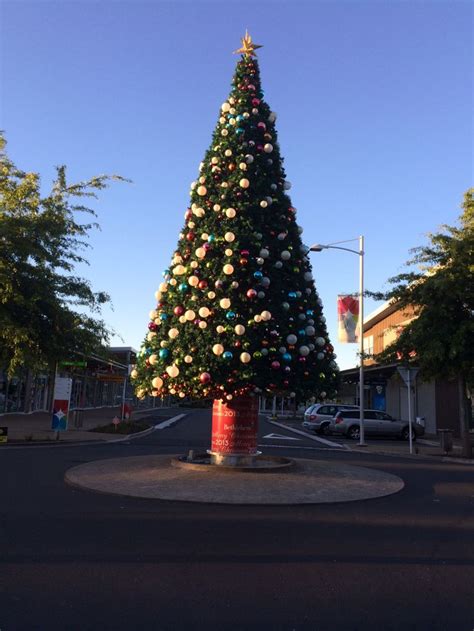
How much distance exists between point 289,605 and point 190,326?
749cm

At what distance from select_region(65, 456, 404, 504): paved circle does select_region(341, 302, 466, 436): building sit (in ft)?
34.9

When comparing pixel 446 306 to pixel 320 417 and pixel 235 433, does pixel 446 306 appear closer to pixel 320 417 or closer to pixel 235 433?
pixel 235 433

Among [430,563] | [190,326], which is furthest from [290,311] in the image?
[430,563]

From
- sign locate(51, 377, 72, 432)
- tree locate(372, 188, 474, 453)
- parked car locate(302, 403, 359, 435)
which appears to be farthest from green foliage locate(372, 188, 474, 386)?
sign locate(51, 377, 72, 432)

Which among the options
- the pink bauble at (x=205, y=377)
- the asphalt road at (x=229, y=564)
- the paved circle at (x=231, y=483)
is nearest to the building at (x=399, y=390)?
the paved circle at (x=231, y=483)

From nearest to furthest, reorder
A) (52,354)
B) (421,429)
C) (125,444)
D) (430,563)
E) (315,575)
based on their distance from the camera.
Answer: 1. (315,575)
2. (430,563)
3. (52,354)
4. (125,444)
5. (421,429)

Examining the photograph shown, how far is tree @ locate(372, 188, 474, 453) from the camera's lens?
18.5 m

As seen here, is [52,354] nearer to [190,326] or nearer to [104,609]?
[190,326]

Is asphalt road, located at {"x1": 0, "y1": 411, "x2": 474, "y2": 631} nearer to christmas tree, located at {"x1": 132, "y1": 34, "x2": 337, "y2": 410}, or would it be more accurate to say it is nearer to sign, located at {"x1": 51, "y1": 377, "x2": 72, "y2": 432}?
christmas tree, located at {"x1": 132, "y1": 34, "x2": 337, "y2": 410}

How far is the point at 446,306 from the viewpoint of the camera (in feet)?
61.5

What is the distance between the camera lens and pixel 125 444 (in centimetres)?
1880

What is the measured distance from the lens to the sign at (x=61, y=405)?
18.5 meters

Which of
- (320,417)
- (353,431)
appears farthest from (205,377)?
(320,417)

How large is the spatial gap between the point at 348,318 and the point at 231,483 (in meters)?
13.8
